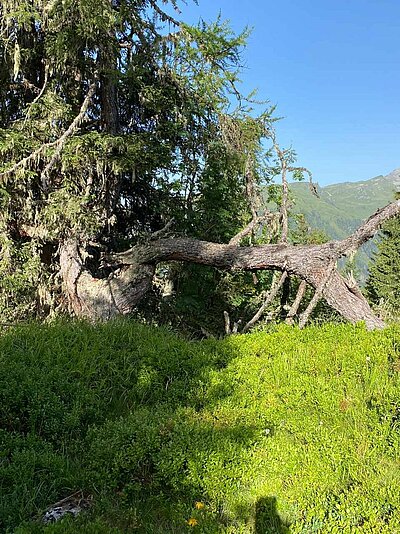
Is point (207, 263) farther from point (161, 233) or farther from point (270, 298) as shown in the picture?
point (270, 298)

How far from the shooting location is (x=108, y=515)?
2.73 m

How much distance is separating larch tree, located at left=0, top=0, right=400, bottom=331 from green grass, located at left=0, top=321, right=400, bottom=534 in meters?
1.60

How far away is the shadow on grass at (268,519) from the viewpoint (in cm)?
258

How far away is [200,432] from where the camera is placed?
3270 millimetres

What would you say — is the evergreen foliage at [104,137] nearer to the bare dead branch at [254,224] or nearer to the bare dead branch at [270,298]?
the bare dead branch at [254,224]

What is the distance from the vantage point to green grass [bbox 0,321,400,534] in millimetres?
2676

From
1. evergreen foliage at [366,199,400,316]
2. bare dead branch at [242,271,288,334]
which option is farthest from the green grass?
evergreen foliage at [366,199,400,316]

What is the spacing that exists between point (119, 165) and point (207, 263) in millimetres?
2093

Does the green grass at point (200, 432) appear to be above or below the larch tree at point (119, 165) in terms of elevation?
below

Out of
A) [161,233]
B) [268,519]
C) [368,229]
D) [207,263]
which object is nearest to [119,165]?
[161,233]

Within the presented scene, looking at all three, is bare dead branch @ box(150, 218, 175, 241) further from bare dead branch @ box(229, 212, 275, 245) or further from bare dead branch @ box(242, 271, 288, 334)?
bare dead branch @ box(242, 271, 288, 334)

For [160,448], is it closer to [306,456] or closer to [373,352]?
[306,456]

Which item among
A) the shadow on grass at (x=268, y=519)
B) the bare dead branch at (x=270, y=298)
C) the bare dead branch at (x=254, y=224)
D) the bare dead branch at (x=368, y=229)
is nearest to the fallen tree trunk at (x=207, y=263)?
the bare dead branch at (x=368, y=229)

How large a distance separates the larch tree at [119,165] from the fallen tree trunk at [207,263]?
0.02 meters
